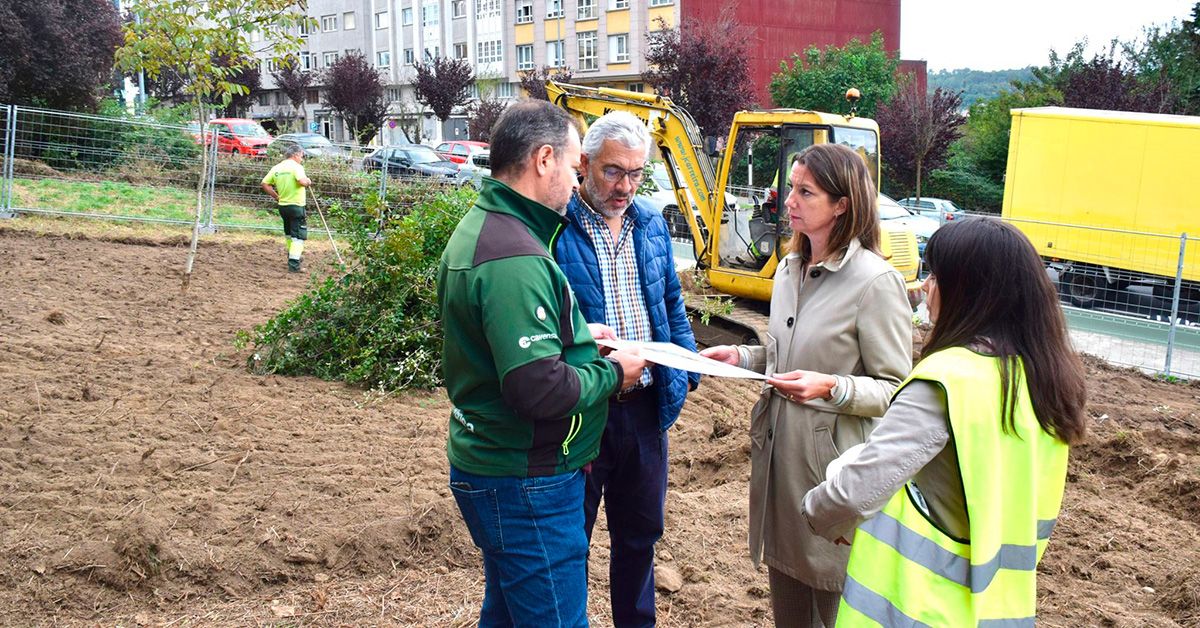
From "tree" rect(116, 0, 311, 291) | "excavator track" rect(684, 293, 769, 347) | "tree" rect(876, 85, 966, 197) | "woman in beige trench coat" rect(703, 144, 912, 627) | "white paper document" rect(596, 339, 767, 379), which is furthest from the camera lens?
"tree" rect(876, 85, 966, 197)

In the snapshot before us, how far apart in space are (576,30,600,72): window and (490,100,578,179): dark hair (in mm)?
45462

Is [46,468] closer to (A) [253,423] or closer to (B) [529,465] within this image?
(A) [253,423]

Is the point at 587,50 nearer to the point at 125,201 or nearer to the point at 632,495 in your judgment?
the point at 125,201

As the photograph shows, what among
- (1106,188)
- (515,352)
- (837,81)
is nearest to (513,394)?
(515,352)

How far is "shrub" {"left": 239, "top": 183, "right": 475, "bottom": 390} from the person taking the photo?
22.1 feet

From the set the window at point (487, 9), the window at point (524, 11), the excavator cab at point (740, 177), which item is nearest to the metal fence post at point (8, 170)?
the excavator cab at point (740, 177)

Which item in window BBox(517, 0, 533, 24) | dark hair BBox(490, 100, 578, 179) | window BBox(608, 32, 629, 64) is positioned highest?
window BBox(517, 0, 533, 24)

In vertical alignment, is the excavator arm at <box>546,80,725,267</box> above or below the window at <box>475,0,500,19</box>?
below

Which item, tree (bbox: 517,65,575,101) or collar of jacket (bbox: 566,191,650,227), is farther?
tree (bbox: 517,65,575,101)

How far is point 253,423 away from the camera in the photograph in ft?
18.9

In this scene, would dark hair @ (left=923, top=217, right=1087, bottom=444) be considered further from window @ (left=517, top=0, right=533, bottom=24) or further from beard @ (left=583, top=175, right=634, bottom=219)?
window @ (left=517, top=0, right=533, bottom=24)

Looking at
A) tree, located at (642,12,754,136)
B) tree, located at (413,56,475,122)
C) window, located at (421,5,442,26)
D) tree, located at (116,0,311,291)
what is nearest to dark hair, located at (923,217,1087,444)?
tree, located at (116,0,311,291)

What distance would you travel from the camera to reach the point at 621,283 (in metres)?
3.22

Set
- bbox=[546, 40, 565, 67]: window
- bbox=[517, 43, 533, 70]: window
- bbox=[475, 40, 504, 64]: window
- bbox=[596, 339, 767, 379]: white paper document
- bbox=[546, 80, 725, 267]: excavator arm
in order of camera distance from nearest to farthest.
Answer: bbox=[596, 339, 767, 379]: white paper document < bbox=[546, 80, 725, 267]: excavator arm < bbox=[546, 40, 565, 67]: window < bbox=[517, 43, 533, 70]: window < bbox=[475, 40, 504, 64]: window
